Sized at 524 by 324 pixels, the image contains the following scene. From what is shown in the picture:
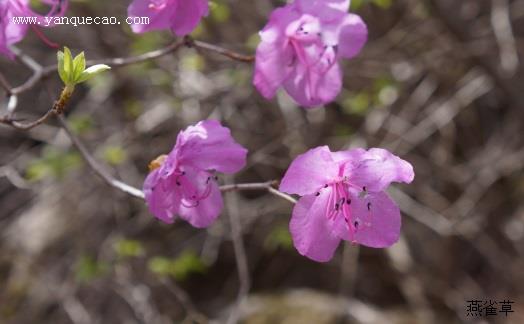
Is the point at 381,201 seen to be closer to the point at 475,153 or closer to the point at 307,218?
the point at 307,218

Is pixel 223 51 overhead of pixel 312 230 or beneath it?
overhead

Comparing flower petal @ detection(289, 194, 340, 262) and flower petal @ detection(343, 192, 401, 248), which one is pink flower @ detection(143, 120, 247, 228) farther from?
flower petal @ detection(343, 192, 401, 248)

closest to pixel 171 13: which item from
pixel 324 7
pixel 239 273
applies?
pixel 324 7

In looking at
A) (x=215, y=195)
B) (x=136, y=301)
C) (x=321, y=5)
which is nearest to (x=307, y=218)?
(x=215, y=195)

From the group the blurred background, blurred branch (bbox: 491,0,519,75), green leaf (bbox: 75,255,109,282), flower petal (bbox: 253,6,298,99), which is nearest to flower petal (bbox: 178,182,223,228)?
flower petal (bbox: 253,6,298,99)

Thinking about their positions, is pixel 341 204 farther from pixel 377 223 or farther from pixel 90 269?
pixel 90 269
